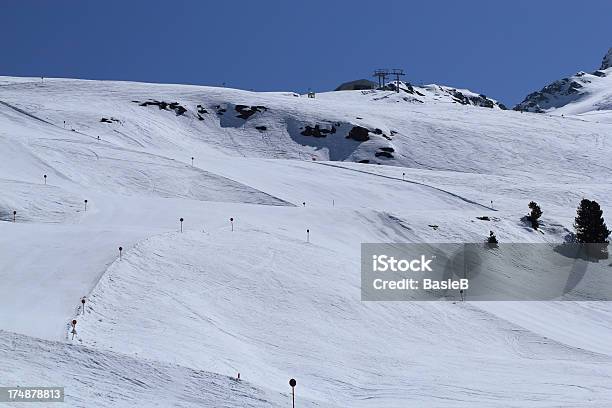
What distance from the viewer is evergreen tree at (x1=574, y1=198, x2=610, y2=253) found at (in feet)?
136

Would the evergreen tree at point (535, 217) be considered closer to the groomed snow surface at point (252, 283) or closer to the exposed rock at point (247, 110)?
the groomed snow surface at point (252, 283)

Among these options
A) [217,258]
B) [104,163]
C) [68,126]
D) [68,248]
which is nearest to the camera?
[68,248]

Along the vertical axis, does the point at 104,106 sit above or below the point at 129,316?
above

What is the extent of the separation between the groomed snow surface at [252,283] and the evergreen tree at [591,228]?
2088 mm

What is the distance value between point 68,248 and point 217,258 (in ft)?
18.0

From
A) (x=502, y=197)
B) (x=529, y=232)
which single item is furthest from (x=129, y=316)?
(x=502, y=197)

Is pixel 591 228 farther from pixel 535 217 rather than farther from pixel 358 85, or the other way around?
pixel 358 85

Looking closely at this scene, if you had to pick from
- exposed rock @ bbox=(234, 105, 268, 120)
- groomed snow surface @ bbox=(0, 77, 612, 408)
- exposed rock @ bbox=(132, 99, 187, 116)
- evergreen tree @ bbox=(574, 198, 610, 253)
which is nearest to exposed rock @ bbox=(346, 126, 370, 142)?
groomed snow surface @ bbox=(0, 77, 612, 408)

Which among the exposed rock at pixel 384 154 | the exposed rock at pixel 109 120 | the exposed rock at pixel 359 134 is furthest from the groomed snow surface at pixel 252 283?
the exposed rock at pixel 359 134

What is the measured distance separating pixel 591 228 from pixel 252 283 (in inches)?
→ 886

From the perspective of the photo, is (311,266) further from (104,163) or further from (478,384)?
(104,163)

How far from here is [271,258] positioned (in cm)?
3058

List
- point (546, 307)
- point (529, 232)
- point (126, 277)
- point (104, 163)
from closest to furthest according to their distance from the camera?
point (126, 277)
point (546, 307)
point (529, 232)
point (104, 163)

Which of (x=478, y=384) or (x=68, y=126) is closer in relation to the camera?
(x=478, y=384)
